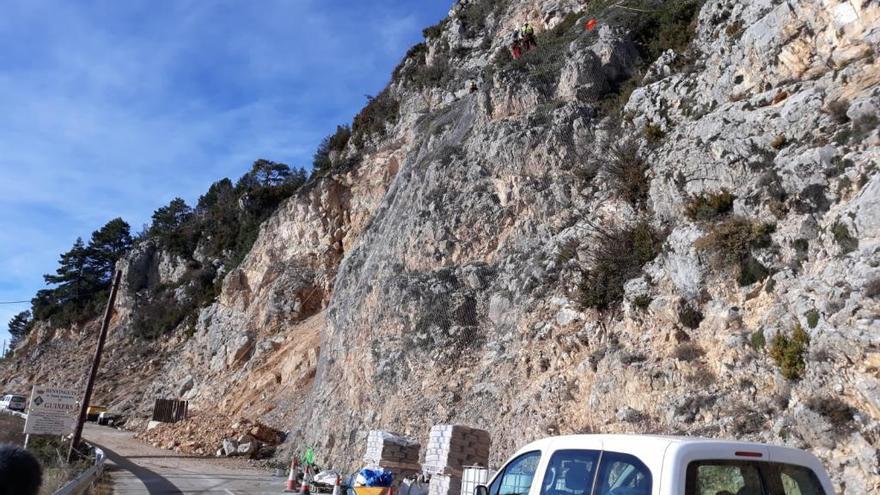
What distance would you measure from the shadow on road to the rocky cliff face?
4381 mm

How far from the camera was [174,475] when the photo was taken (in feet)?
62.3

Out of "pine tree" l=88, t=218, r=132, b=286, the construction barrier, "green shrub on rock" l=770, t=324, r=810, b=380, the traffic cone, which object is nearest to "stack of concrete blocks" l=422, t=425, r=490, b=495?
the traffic cone

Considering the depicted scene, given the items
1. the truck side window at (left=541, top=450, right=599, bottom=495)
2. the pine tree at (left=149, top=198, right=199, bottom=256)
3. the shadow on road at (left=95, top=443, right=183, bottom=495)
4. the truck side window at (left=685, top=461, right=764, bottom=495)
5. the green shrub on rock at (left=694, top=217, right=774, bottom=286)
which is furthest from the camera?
the pine tree at (left=149, top=198, right=199, bottom=256)

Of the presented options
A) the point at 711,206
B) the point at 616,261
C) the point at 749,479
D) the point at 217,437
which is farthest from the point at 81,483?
the point at 217,437

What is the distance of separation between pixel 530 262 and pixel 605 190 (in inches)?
104

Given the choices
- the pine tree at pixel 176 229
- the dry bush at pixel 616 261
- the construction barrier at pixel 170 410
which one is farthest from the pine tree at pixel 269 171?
the dry bush at pixel 616 261

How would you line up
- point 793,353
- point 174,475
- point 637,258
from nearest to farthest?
1. point 793,353
2. point 637,258
3. point 174,475

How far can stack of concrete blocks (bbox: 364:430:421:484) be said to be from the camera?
12.4m

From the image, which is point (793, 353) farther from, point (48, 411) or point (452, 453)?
point (48, 411)

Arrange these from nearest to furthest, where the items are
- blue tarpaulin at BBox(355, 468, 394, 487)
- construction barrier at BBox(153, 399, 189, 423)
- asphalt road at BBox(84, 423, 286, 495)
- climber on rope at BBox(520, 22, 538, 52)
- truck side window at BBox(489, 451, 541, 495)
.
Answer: truck side window at BBox(489, 451, 541, 495) < blue tarpaulin at BBox(355, 468, 394, 487) < asphalt road at BBox(84, 423, 286, 495) < climber on rope at BBox(520, 22, 538, 52) < construction barrier at BBox(153, 399, 189, 423)

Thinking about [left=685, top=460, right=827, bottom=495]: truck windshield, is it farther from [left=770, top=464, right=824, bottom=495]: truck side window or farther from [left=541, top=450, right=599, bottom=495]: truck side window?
[left=541, top=450, right=599, bottom=495]: truck side window

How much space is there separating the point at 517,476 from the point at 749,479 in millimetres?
1842

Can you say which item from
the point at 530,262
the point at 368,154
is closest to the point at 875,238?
the point at 530,262

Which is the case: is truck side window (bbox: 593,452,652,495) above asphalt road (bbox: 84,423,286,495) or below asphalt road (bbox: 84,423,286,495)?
above
